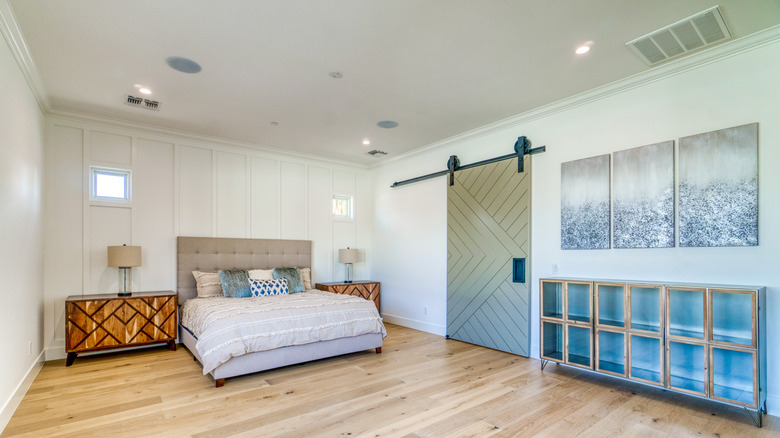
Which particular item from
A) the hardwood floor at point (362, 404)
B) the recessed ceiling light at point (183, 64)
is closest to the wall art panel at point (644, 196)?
the hardwood floor at point (362, 404)

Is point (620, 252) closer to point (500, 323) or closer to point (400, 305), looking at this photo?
point (500, 323)

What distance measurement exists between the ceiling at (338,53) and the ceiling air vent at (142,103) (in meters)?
0.08

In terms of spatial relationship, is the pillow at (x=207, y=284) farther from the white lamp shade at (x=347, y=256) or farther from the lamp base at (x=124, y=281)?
the white lamp shade at (x=347, y=256)

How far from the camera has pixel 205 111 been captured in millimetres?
4508

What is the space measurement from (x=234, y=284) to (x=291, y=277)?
85 centimetres

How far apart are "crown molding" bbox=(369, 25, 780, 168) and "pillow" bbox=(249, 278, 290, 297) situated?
3377 millimetres

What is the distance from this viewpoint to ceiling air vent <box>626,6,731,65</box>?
273 cm

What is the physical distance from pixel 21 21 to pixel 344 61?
7.69ft

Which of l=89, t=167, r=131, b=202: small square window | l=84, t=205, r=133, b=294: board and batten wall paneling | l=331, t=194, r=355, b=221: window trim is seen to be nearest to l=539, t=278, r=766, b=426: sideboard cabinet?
l=331, t=194, r=355, b=221: window trim

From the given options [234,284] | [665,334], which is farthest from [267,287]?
[665,334]

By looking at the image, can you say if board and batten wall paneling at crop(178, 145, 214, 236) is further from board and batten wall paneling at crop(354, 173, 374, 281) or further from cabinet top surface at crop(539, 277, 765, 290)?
cabinet top surface at crop(539, 277, 765, 290)

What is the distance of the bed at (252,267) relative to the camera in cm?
377

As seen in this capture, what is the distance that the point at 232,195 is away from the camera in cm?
580

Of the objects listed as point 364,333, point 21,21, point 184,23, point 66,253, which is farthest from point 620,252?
point 66,253
